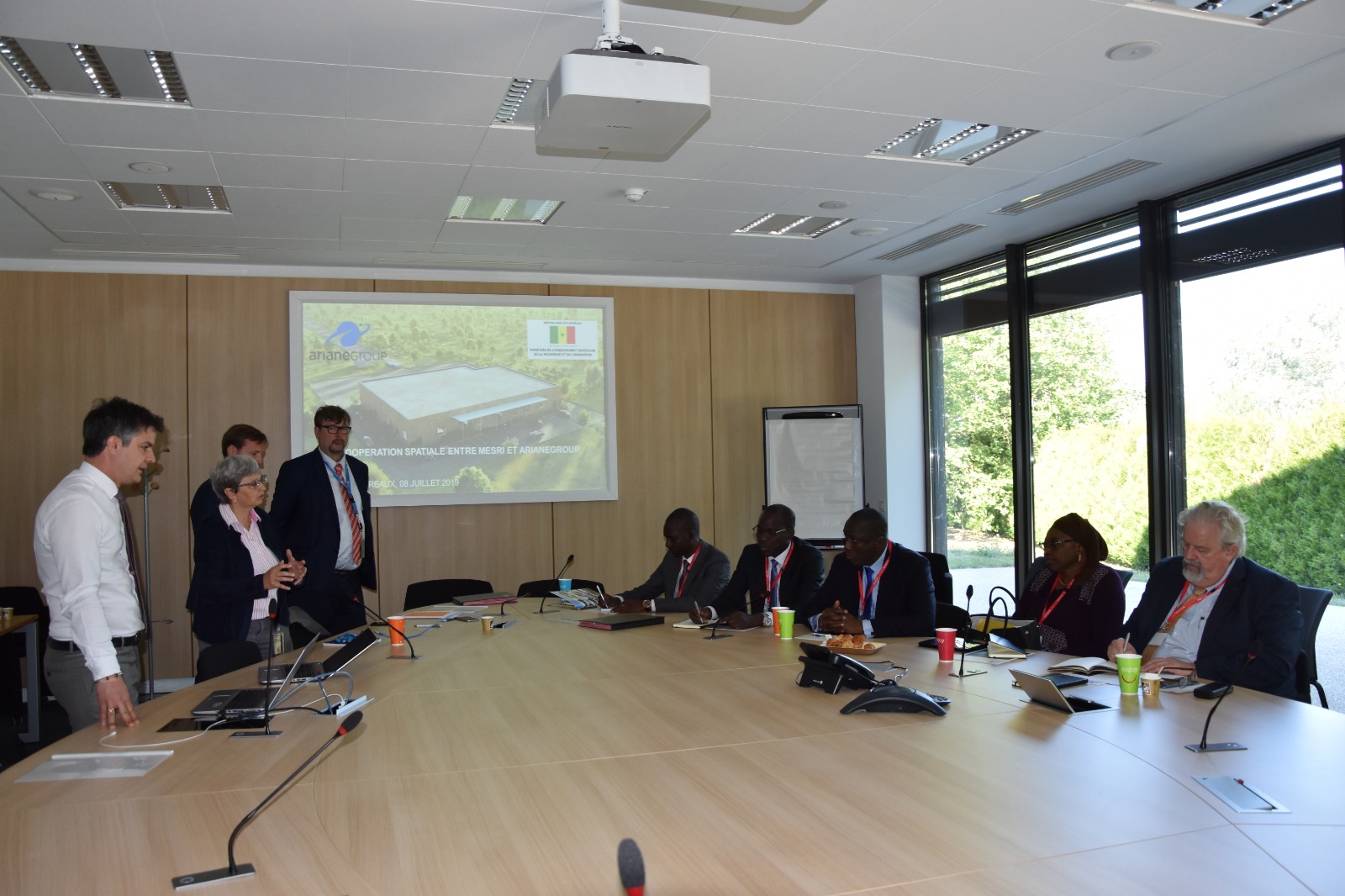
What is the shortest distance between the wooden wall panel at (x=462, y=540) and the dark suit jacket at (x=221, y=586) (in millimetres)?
3966

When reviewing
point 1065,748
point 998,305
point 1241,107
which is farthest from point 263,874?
point 998,305

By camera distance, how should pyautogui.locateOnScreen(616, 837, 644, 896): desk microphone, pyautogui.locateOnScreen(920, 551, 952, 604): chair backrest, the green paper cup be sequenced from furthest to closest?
1. pyautogui.locateOnScreen(920, 551, 952, 604): chair backrest
2. the green paper cup
3. pyautogui.locateOnScreen(616, 837, 644, 896): desk microphone

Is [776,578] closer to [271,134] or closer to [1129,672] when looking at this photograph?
[1129,672]

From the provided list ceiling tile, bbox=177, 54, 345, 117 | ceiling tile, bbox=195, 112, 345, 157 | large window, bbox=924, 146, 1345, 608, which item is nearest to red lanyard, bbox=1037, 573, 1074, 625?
large window, bbox=924, 146, 1345, 608

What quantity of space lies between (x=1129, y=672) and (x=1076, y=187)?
3996 mm

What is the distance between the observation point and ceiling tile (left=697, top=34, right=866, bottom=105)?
3830 millimetres

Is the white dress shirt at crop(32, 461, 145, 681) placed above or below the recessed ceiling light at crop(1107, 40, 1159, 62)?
below

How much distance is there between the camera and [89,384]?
285 inches

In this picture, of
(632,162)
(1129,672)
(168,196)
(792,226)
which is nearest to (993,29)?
(632,162)

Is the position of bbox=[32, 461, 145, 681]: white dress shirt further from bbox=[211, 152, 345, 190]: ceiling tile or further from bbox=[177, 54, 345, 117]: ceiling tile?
bbox=[211, 152, 345, 190]: ceiling tile

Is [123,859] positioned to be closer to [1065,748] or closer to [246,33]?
[1065,748]

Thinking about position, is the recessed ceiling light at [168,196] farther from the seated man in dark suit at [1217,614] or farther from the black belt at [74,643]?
the seated man in dark suit at [1217,614]

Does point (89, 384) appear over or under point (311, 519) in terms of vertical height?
over

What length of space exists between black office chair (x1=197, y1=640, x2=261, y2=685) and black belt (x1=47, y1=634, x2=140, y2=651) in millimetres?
231
